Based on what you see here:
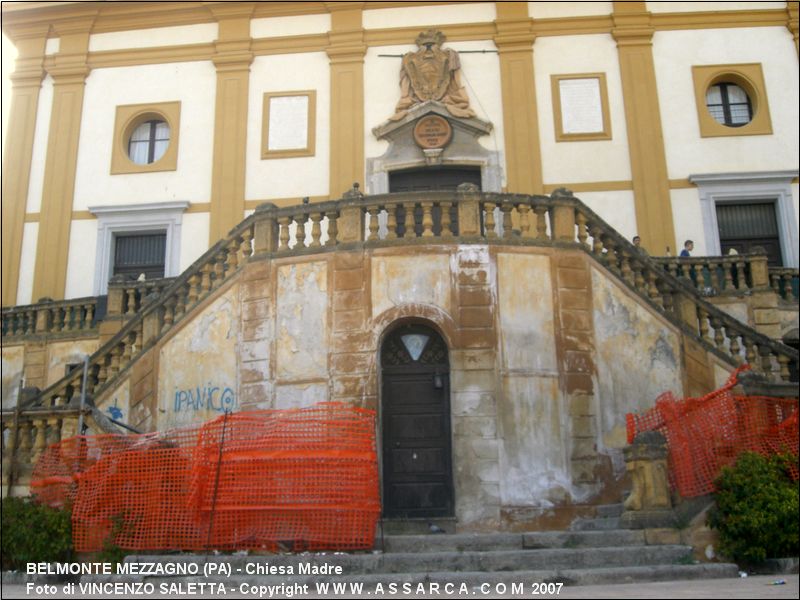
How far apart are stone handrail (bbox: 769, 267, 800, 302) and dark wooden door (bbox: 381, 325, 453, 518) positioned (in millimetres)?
7625

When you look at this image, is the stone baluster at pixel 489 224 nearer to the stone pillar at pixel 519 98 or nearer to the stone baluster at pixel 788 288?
the stone pillar at pixel 519 98

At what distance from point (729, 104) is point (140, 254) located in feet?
47.4

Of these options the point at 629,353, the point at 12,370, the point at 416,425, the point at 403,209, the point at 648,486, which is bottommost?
the point at 648,486

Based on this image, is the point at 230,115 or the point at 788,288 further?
the point at 230,115

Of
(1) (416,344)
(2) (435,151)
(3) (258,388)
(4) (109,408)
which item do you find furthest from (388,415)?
(2) (435,151)

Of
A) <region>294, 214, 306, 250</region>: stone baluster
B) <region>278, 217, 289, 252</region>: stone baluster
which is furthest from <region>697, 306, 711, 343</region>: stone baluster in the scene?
<region>278, 217, 289, 252</region>: stone baluster

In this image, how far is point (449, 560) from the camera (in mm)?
9336

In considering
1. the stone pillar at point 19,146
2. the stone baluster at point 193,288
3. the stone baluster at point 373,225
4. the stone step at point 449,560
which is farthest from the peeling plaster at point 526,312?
the stone pillar at point 19,146

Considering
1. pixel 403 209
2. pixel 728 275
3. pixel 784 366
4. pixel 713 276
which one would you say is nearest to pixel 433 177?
pixel 713 276

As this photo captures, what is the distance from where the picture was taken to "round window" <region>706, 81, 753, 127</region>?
66.7ft

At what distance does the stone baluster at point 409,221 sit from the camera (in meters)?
12.9

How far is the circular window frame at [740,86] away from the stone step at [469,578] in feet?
43.9

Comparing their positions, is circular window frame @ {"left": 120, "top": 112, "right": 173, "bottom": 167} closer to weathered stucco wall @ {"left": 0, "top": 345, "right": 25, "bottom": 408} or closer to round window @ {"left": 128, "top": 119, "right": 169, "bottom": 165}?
round window @ {"left": 128, "top": 119, "right": 169, "bottom": 165}

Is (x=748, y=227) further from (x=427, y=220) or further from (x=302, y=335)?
(x=302, y=335)
